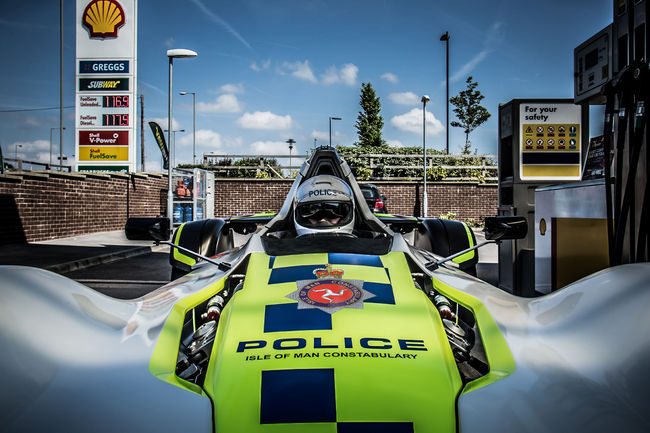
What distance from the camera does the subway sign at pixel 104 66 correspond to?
15.9m

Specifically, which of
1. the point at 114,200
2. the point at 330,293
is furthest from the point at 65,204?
the point at 330,293

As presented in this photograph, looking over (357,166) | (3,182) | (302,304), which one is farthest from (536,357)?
(357,166)

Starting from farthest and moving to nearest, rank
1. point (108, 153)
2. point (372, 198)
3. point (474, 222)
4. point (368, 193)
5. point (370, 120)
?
point (370, 120)
point (474, 222)
point (108, 153)
point (368, 193)
point (372, 198)

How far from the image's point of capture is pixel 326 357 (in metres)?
1.33

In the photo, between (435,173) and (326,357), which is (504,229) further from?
(435,173)

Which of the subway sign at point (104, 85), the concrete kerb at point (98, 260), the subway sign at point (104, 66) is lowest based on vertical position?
the concrete kerb at point (98, 260)

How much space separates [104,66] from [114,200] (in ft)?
17.4

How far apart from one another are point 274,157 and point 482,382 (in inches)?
922

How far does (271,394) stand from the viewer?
1.21 meters

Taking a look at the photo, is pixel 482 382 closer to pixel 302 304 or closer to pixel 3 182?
pixel 302 304

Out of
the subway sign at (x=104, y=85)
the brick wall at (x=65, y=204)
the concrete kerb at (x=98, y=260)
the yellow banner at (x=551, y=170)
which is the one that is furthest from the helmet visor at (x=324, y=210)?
the subway sign at (x=104, y=85)

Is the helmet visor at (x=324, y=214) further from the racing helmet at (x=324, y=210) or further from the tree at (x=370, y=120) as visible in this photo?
the tree at (x=370, y=120)

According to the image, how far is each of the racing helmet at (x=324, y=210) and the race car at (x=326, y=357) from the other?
1003 mm

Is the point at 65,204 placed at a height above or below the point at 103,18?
below
